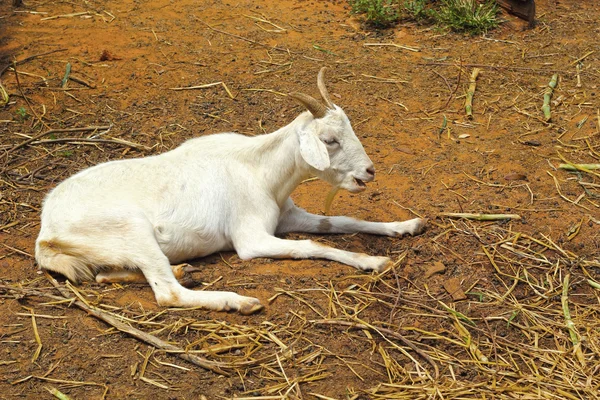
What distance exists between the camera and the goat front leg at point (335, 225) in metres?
5.50

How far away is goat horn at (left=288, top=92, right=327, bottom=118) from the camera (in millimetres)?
5042

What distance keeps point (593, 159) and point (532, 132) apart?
66 cm

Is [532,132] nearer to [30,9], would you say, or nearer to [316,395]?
[316,395]

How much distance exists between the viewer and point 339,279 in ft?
16.0

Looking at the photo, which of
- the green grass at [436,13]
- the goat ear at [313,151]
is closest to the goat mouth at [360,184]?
the goat ear at [313,151]

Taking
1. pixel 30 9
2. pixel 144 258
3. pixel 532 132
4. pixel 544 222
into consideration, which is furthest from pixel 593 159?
pixel 30 9

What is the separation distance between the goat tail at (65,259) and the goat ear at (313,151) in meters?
1.57

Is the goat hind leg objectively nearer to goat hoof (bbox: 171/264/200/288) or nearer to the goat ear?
goat hoof (bbox: 171/264/200/288)

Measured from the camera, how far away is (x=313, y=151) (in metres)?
5.05

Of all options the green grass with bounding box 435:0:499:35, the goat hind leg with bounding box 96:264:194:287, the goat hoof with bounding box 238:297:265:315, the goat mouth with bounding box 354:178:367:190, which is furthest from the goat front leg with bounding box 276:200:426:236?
the green grass with bounding box 435:0:499:35

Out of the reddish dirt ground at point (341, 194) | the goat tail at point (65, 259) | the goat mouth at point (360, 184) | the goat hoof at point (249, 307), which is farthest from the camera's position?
the goat mouth at point (360, 184)

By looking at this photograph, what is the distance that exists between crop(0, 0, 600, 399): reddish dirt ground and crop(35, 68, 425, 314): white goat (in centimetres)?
11

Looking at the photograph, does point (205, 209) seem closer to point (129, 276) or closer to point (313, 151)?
point (129, 276)

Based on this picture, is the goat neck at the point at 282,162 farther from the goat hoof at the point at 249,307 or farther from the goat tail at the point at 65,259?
the goat tail at the point at 65,259
